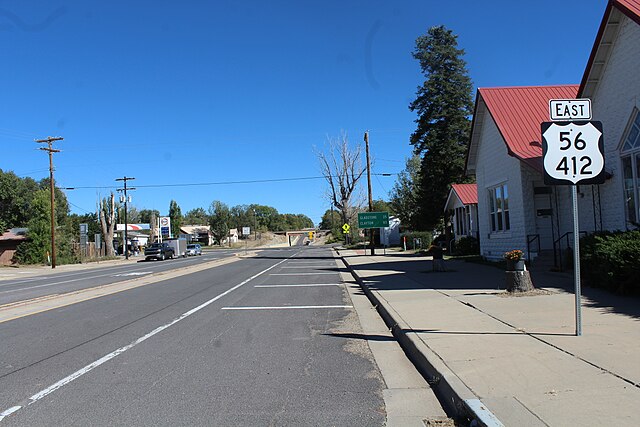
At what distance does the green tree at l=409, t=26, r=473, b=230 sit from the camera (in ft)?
131

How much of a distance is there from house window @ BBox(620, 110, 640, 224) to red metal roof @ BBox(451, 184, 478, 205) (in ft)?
52.2

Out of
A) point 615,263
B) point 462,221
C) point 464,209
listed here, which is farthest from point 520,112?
point 462,221

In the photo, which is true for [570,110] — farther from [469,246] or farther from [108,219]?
[108,219]

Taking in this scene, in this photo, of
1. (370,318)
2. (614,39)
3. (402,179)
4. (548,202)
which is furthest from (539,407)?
(402,179)

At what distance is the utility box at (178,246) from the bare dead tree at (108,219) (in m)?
10.8

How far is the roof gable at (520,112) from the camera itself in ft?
61.4

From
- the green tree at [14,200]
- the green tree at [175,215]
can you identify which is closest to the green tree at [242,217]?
the green tree at [175,215]

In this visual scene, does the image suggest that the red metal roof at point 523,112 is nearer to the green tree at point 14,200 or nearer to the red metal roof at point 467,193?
the red metal roof at point 467,193

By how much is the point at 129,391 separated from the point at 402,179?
55764 mm

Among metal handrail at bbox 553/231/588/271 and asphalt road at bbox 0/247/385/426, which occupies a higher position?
metal handrail at bbox 553/231/588/271

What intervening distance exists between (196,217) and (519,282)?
191 m

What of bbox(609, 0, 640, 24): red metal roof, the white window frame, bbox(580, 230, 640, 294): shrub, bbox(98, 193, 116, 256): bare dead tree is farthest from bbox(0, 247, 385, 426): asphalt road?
bbox(98, 193, 116, 256): bare dead tree

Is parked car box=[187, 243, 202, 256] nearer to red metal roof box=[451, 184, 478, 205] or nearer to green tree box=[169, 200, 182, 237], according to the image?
red metal roof box=[451, 184, 478, 205]

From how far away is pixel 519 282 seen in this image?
1178 cm
